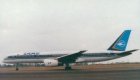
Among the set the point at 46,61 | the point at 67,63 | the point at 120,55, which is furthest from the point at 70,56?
the point at 120,55

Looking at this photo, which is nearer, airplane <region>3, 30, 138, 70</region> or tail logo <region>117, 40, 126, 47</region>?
airplane <region>3, 30, 138, 70</region>

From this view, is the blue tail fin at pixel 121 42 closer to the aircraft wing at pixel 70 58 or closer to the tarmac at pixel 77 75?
the aircraft wing at pixel 70 58

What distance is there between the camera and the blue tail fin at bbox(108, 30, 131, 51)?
157ft

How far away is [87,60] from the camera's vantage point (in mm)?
45500

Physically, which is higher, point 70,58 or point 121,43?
point 121,43

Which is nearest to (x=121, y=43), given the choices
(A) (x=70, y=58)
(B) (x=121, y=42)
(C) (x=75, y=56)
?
(B) (x=121, y=42)

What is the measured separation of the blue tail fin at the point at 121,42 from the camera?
47.9 metres

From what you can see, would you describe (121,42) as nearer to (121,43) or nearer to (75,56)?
(121,43)

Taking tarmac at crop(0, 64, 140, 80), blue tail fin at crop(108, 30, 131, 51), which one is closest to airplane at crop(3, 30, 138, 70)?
blue tail fin at crop(108, 30, 131, 51)

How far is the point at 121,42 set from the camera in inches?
1905

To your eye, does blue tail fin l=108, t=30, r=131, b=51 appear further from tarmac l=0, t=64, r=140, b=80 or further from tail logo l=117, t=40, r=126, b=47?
tarmac l=0, t=64, r=140, b=80

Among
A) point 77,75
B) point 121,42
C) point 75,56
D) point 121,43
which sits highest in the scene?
point 121,42

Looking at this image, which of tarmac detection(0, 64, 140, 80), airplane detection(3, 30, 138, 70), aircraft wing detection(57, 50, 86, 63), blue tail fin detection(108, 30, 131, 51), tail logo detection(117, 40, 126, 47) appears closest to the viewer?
tarmac detection(0, 64, 140, 80)

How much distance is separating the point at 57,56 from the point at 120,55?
9.87 meters
